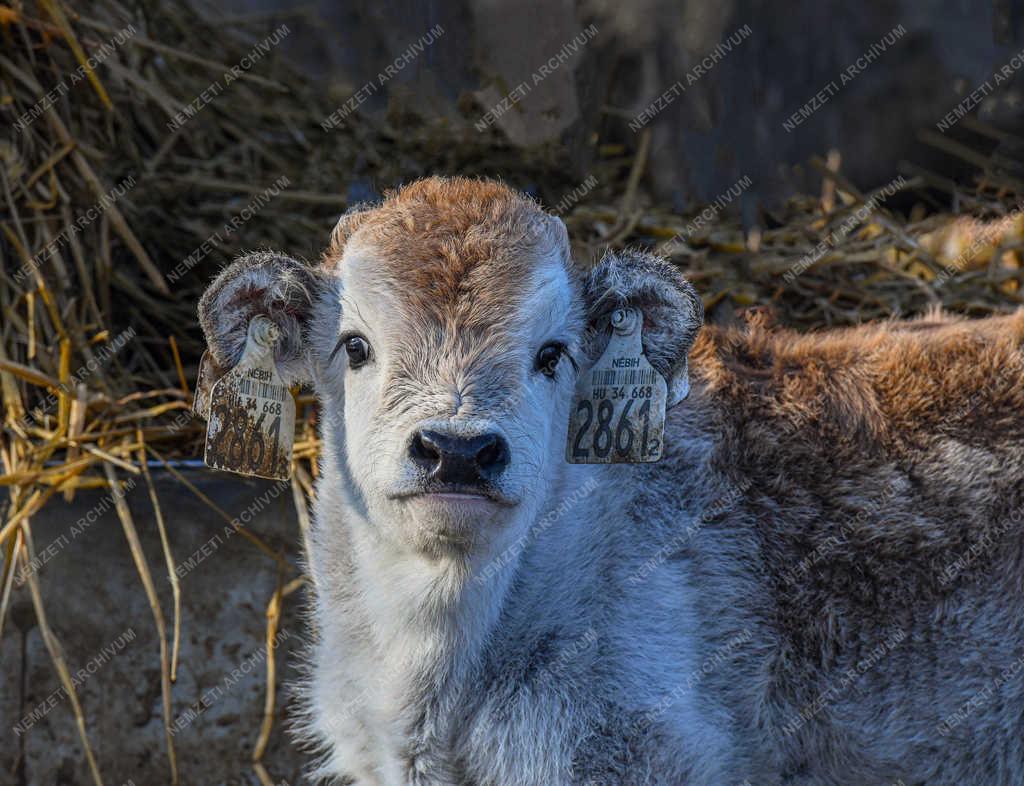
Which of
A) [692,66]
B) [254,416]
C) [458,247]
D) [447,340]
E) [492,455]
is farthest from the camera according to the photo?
[692,66]

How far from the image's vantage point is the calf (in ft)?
12.8

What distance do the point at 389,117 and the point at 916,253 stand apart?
144 inches

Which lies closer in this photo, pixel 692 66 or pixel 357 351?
pixel 357 351

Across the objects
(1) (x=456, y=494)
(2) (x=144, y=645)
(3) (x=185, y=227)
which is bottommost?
(2) (x=144, y=645)

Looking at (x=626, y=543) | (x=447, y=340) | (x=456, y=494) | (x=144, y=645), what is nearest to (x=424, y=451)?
(x=456, y=494)

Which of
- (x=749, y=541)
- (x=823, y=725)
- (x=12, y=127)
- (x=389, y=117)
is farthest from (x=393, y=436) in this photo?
(x=389, y=117)

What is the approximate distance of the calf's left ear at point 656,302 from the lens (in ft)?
13.7

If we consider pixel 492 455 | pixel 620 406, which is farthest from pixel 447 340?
pixel 620 406

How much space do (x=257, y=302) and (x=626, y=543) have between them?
1.58 meters

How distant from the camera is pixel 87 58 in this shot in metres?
6.58

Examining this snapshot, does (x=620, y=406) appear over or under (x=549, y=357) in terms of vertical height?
under

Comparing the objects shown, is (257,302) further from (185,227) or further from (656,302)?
(185,227)

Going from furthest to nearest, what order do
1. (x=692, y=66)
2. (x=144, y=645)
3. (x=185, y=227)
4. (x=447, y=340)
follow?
(x=692, y=66)
(x=185, y=227)
(x=144, y=645)
(x=447, y=340)

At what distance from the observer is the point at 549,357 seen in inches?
162
